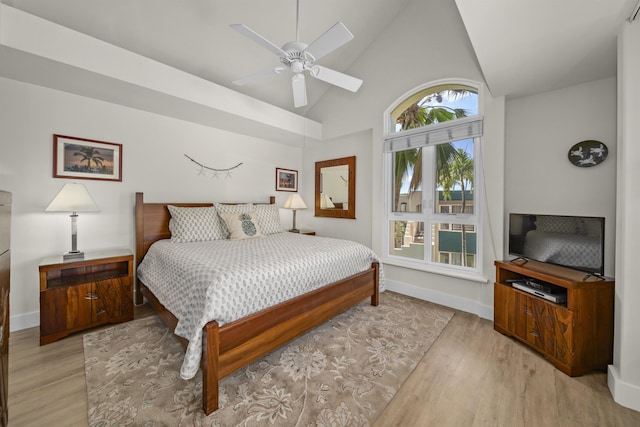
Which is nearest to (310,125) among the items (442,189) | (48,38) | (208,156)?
(208,156)

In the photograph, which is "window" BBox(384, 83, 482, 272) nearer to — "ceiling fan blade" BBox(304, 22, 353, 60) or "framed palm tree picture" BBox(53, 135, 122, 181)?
"ceiling fan blade" BBox(304, 22, 353, 60)

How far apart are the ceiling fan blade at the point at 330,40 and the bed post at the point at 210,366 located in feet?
6.74

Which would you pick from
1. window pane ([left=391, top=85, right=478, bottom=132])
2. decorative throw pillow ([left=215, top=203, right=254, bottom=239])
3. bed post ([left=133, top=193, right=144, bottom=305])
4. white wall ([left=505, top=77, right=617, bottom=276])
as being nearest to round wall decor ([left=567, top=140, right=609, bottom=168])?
white wall ([left=505, top=77, right=617, bottom=276])

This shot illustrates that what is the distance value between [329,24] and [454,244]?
10.6 ft

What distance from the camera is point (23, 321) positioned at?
2396mm

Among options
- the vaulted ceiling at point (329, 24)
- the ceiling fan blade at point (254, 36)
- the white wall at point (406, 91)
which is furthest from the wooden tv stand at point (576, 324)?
the ceiling fan blade at point (254, 36)

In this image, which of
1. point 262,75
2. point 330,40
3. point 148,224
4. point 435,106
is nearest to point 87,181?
point 148,224

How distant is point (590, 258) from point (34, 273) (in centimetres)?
489

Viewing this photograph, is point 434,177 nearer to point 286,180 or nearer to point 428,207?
point 428,207

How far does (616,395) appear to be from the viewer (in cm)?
159

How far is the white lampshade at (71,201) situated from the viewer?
2.29m

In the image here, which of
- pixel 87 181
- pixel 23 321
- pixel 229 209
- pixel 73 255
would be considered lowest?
pixel 23 321

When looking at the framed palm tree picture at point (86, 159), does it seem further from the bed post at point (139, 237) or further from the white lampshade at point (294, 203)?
the white lampshade at point (294, 203)

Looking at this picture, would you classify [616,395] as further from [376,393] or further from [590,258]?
[376,393]
